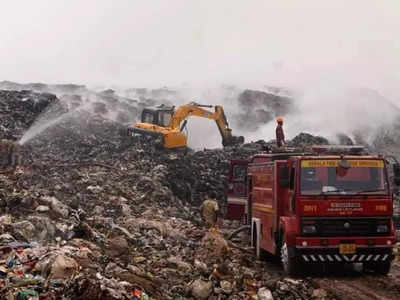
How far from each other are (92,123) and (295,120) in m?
15.5

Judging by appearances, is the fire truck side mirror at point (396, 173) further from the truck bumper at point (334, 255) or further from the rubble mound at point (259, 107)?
the rubble mound at point (259, 107)

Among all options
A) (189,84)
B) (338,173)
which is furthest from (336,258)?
(189,84)

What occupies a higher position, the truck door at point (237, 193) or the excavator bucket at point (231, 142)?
the excavator bucket at point (231, 142)

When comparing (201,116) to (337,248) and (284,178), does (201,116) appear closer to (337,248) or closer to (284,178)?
(284,178)

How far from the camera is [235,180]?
18.2 metres

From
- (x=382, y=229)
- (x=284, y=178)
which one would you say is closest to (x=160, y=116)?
(x=284, y=178)

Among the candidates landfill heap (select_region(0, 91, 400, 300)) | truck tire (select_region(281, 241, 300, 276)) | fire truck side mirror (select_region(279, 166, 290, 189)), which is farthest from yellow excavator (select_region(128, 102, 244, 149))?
truck tire (select_region(281, 241, 300, 276))

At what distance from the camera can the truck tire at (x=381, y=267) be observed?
32.7 ft

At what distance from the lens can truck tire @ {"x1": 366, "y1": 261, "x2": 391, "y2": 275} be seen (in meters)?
9.98

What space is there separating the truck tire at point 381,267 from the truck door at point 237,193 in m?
7.72

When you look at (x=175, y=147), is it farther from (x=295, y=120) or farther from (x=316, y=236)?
(x=295, y=120)

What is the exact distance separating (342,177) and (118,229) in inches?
182

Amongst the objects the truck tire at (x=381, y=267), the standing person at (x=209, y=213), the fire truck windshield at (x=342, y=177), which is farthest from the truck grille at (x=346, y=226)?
the standing person at (x=209, y=213)

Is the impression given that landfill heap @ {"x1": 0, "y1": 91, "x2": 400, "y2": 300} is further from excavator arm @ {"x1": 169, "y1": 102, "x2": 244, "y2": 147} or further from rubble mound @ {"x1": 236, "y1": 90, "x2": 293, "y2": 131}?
rubble mound @ {"x1": 236, "y1": 90, "x2": 293, "y2": 131}
